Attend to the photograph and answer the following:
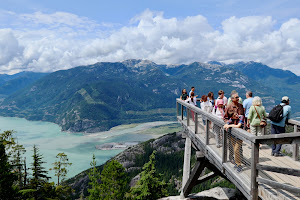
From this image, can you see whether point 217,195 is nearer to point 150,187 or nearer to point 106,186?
point 150,187

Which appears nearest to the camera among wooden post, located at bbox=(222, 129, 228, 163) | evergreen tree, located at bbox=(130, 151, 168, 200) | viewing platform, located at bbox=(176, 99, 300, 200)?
viewing platform, located at bbox=(176, 99, 300, 200)

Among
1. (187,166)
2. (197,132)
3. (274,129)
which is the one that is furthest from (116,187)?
(274,129)

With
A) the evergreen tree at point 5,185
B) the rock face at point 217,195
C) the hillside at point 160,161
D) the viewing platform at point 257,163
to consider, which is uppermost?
the viewing platform at point 257,163

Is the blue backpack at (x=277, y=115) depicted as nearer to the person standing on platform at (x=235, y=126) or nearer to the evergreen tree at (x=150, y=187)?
the person standing on platform at (x=235, y=126)

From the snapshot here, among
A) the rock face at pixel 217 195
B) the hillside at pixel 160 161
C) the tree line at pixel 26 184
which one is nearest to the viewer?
the rock face at pixel 217 195

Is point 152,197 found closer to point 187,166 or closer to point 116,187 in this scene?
point 116,187

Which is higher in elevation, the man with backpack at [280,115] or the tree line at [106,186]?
the man with backpack at [280,115]

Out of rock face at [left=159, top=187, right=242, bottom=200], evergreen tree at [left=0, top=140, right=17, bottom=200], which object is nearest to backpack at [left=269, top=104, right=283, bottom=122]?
rock face at [left=159, top=187, right=242, bottom=200]

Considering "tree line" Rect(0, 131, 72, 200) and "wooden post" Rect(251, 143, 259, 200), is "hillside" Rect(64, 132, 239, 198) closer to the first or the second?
"tree line" Rect(0, 131, 72, 200)

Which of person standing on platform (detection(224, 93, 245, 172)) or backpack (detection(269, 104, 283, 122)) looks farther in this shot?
backpack (detection(269, 104, 283, 122))

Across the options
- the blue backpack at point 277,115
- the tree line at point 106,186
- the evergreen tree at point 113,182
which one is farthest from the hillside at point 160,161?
the blue backpack at point 277,115

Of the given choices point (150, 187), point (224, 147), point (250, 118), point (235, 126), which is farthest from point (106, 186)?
A: point (235, 126)

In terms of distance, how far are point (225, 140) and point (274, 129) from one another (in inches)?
93.6

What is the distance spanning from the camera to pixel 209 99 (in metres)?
10.8
